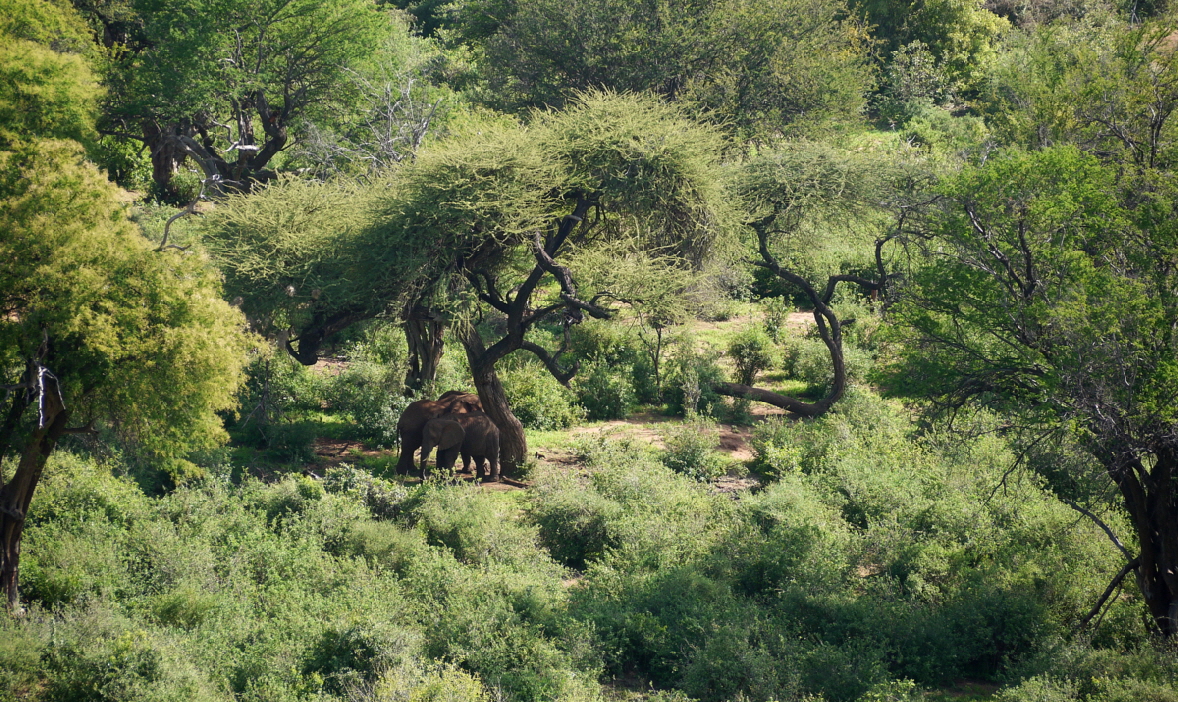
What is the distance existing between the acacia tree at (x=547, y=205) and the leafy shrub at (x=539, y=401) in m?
2.40

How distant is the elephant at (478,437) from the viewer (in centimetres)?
1411

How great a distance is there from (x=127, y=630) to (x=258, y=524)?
2605 millimetres

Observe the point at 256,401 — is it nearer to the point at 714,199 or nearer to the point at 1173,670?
the point at 714,199

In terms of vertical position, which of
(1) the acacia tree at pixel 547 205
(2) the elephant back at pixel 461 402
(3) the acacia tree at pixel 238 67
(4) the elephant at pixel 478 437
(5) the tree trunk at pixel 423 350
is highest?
(3) the acacia tree at pixel 238 67

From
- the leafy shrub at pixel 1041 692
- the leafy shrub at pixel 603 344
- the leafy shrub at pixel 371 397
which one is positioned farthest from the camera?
the leafy shrub at pixel 603 344

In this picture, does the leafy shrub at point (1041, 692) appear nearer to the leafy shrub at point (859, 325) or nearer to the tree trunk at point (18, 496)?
the tree trunk at point (18, 496)

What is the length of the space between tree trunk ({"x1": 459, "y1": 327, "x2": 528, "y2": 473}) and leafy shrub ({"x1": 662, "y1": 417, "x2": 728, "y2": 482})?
2322 mm

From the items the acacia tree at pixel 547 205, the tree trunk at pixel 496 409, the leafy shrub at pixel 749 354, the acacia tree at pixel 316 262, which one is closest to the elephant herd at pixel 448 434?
the tree trunk at pixel 496 409

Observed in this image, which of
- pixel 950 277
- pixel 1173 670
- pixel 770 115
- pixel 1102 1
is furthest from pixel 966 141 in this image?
pixel 1173 670

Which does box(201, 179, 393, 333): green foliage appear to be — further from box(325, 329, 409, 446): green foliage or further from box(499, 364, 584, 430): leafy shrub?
box(499, 364, 584, 430): leafy shrub

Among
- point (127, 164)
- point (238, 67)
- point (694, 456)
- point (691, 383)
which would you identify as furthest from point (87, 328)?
point (127, 164)

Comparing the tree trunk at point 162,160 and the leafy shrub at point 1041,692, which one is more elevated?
the tree trunk at point 162,160

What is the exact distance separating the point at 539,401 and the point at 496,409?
290 centimetres

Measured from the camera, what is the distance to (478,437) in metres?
14.1
